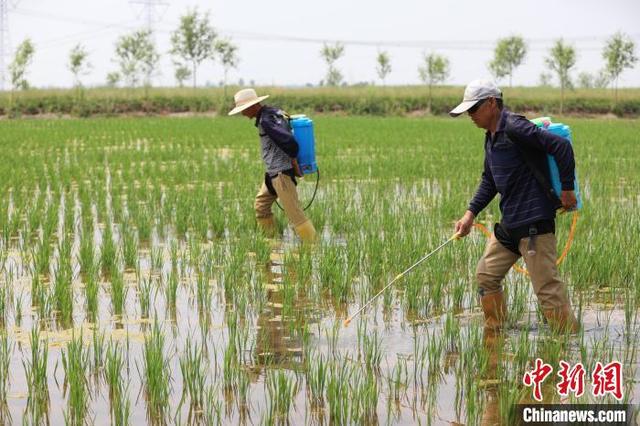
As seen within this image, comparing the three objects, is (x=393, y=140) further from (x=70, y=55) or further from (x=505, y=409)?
(x=70, y=55)

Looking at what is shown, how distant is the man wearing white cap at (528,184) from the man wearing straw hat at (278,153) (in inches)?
109

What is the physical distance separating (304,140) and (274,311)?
Answer: 231cm

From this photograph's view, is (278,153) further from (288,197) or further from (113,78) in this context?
(113,78)

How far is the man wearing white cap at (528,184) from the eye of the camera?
4449mm

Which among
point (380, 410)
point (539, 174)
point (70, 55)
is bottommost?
point (380, 410)

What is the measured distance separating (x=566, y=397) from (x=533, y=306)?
178 centimetres

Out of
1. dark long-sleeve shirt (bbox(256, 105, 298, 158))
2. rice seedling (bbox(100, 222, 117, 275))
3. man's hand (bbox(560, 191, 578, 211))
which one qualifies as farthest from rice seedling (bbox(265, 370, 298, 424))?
dark long-sleeve shirt (bbox(256, 105, 298, 158))

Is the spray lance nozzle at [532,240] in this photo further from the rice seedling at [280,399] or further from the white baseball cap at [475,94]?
the rice seedling at [280,399]

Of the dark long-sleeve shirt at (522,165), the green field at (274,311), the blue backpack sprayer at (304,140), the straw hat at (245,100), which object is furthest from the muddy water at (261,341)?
the straw hat at (245,100)

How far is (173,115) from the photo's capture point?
125ft

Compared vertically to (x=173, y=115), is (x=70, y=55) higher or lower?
higher

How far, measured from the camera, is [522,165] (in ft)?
15.0

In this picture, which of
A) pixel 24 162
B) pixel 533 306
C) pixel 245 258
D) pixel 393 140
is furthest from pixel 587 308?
pixel 393 140

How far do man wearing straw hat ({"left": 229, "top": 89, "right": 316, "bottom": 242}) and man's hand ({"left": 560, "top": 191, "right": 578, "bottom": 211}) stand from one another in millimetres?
3117
